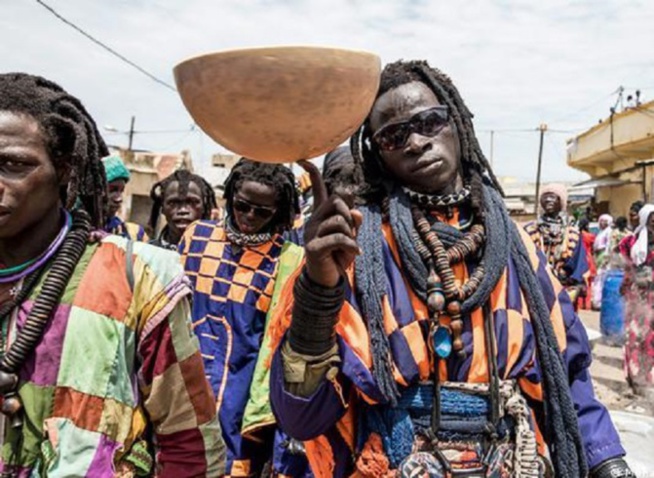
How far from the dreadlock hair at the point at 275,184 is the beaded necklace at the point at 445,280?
6.37 feet

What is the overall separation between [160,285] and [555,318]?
1189mm

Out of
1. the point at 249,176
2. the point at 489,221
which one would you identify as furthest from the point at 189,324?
the point at 249,176

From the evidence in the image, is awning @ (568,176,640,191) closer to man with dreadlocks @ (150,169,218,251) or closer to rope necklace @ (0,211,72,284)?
man with dreadlocks @ (150,169,218,251)

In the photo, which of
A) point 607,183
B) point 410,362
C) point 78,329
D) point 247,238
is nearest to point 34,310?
point 78,329

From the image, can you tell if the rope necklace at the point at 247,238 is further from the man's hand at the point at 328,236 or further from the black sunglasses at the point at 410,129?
the man's hand at the point at 328,236

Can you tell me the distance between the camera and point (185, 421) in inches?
72.9

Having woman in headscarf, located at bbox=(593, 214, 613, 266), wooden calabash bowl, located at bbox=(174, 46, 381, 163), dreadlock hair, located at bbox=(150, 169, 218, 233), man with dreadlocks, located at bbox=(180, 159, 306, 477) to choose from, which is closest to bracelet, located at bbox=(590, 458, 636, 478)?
wooden calabash bowl, located at bbox=(174, 46, 381, 163)

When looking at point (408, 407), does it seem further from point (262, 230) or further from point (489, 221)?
point (262, 230)

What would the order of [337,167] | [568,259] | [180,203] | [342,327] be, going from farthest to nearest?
[568,259] → [180,203] → [337,167] → [342,327]

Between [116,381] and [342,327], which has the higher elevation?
[342,327]

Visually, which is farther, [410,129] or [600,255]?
[600,255]

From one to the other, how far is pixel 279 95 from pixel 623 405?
6997 millimetres

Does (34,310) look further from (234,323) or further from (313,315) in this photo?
(234,323)

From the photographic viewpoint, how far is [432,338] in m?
2.03
